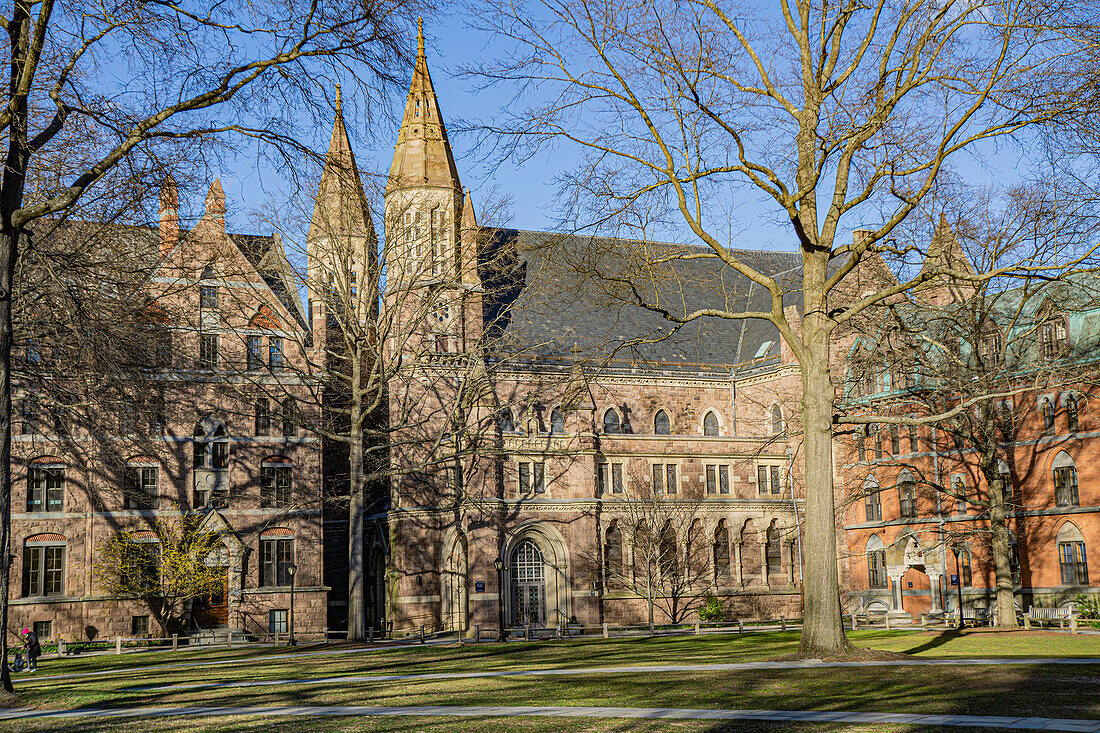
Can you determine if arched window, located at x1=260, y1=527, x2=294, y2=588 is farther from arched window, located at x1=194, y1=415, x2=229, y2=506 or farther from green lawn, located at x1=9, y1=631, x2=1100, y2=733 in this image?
green lawn, located at x1=9, y1=631, x2=1100, y2=733

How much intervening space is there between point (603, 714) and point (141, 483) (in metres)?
39.3

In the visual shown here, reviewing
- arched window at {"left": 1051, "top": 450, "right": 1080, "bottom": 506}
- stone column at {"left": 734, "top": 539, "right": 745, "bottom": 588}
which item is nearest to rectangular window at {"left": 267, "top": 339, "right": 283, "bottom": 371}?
stone column at {"left": 734, "top": 539, "right": 745, "bottom": 588}

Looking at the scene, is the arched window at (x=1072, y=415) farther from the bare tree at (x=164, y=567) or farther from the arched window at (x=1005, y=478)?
the bare tree at (x=164, y=567)

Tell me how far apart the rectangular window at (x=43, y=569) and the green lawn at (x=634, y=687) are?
20.3 meters

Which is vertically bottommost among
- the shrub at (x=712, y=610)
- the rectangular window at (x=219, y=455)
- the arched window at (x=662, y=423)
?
the shrub at (x=712, y=610)

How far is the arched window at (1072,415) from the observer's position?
43375 millimetres

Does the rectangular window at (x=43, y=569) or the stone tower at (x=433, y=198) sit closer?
the rectangular window at (x=43, y=569)

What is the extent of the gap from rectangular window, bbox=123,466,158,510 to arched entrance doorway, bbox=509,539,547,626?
54.9 ft

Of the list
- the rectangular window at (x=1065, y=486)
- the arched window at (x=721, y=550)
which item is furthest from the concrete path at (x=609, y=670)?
the arched window at (x=721, y=550)

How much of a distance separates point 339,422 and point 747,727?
4276 cm

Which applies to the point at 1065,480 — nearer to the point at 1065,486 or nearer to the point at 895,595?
the point at 1065,486

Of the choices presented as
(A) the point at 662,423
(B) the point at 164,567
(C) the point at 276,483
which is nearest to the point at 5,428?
(B) the point at 164,567

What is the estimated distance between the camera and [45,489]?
45625 millimetres

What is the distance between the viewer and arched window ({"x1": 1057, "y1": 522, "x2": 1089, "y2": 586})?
42750mm
